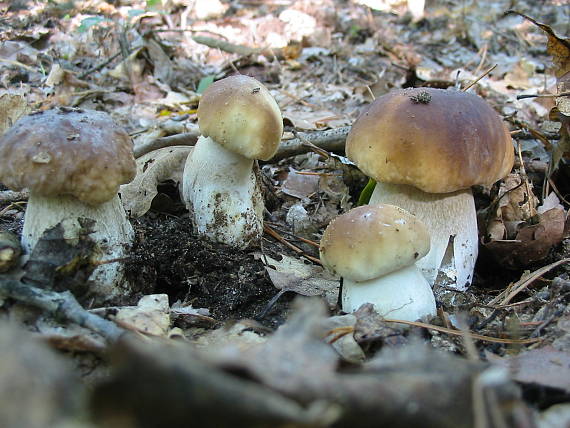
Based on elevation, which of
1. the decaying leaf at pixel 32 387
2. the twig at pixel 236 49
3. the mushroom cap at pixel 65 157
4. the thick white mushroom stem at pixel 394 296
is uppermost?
the decaying leaf at pixel 32 387

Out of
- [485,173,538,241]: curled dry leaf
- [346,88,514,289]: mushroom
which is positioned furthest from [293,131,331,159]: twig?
[485,173,538,241]: curled dry leaf

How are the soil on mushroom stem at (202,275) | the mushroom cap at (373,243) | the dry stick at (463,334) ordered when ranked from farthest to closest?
the soil on mushroom stem at (202,275) → the mushroom cap at (373,243) → the dry stick at (463,334)

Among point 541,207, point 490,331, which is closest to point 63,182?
point 490,331

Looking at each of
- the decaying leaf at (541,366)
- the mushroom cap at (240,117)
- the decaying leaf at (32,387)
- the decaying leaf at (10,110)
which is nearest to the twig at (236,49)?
the decaying leaf at (10,110)

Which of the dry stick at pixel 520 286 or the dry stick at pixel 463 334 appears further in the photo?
the dry stick at pixel 520 286

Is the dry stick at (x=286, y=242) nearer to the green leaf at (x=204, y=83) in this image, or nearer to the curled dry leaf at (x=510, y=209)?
the curled dry leaf at (x=510, y=209)

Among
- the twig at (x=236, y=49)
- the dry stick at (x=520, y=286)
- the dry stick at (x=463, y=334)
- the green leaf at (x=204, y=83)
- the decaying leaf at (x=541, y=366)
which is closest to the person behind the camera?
the decaying leaf at (x=541, y=366)

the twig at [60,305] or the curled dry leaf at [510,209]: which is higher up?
the twig at [60,305]

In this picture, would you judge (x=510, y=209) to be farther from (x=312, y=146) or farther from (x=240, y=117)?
(x=240, y=117)
